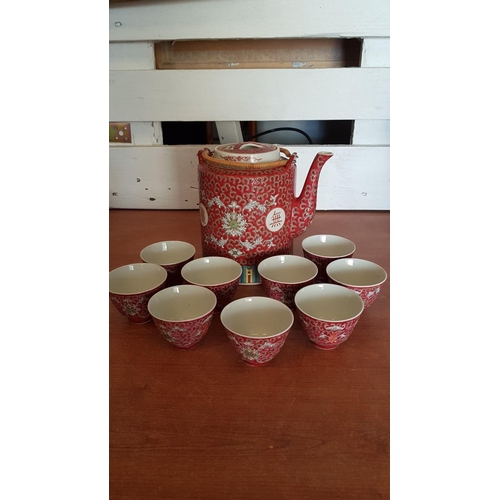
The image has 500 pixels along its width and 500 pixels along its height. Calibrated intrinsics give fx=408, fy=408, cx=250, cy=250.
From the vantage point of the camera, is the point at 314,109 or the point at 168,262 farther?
the point at 314,109

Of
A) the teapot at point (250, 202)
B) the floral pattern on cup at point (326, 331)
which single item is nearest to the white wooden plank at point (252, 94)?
the teapot at point (250, 202)

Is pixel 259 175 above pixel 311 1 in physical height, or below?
below

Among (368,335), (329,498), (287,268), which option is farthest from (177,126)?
(329,498)

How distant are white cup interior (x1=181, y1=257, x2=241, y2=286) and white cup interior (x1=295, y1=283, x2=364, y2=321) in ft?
0.36

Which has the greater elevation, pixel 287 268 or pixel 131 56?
pixel 131 56

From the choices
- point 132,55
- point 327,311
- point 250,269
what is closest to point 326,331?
point 327,311

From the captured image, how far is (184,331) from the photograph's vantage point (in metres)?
0.48

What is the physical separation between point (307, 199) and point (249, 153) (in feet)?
0.39

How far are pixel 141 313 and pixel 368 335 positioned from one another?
31 cm

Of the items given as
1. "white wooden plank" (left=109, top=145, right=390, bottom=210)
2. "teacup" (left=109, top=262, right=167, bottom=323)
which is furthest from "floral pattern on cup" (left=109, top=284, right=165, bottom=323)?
"white wooden plank" (left=109, top=145, right=390, bottom=210)

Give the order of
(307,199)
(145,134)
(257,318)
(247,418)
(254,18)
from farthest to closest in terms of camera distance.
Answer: (145,134)
(254,18)
(307,199)
(257,318)
(247,418)

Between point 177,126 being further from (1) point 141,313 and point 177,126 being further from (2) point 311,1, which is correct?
(1) point 141,313

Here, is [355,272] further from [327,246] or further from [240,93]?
[240,93]

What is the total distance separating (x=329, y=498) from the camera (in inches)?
13.4
